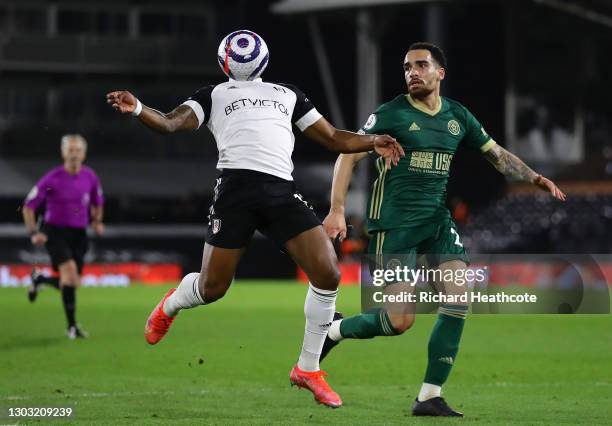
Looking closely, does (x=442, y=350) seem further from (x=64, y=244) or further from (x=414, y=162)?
(x=64, y=244)

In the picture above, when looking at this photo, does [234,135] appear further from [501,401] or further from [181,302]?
[501,401]

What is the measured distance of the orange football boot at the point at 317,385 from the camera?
8508mm

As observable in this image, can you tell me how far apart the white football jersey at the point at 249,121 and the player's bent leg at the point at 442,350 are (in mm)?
1301

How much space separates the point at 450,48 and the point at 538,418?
92.5 ft

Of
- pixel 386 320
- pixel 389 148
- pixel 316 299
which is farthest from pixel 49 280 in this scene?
pixel 389 148

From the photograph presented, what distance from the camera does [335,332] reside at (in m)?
9.37

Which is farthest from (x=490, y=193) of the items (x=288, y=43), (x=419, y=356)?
(x=419, y=356)

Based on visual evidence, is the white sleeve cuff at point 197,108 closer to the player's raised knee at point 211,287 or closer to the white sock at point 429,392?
the player's raised knee at point 211,287

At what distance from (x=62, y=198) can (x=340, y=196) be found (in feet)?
21.9

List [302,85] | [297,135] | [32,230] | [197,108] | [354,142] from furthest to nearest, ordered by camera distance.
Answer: [302,85]
[297,135]
[32,230]
[354,142]
[197,108]

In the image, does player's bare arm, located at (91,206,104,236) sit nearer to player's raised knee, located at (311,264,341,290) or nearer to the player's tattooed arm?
the player's tattooed arm

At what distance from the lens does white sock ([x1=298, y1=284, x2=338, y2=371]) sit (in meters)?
8.66

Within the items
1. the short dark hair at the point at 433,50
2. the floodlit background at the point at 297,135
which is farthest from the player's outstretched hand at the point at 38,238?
the short dark hair at the point at 433,50

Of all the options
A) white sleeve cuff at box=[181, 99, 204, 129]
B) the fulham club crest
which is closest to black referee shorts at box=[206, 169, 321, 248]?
the fulham club crest
